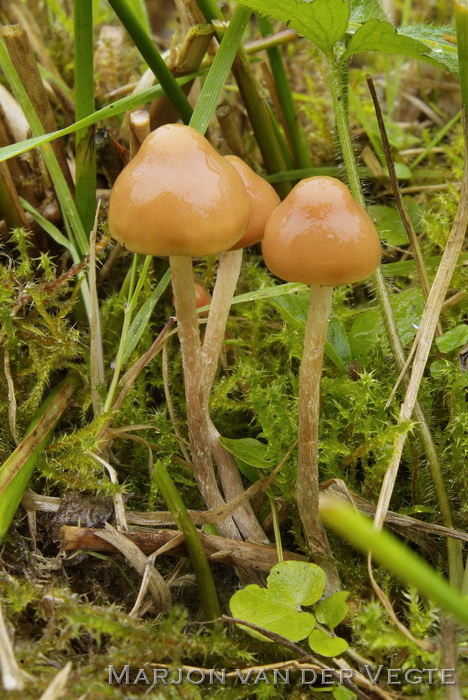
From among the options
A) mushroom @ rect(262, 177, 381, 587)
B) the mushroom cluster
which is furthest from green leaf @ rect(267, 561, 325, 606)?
mushroom @ rect(262, 177, 381, 587)

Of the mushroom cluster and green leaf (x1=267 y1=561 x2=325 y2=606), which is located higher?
the mushroom cluster

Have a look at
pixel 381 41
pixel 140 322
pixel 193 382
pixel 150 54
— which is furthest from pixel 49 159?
pixel 381 41

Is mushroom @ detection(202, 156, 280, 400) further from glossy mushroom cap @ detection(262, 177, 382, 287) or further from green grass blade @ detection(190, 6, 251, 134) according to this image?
green grass blade @ detection(190, 6, 251, 134)

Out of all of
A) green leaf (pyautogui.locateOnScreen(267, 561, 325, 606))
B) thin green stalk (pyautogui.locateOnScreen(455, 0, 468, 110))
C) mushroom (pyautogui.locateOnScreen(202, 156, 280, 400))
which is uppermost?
thin green stalk (pyautogui.locateOnScreen(455, 0, 468, 110))

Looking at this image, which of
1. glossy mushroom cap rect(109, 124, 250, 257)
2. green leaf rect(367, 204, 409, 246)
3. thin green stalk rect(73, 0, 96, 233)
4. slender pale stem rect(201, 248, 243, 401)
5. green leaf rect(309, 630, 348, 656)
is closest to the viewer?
glossy mushroom cap rect(109, 124, 250, 257)

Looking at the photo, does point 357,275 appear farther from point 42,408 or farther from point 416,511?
point 42,408

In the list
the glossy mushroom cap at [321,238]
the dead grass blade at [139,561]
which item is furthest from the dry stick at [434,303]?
the dead grass blade at [139,561]

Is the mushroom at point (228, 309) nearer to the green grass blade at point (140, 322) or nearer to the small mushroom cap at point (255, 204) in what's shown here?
the small mushroom cap at point (255, 204)
